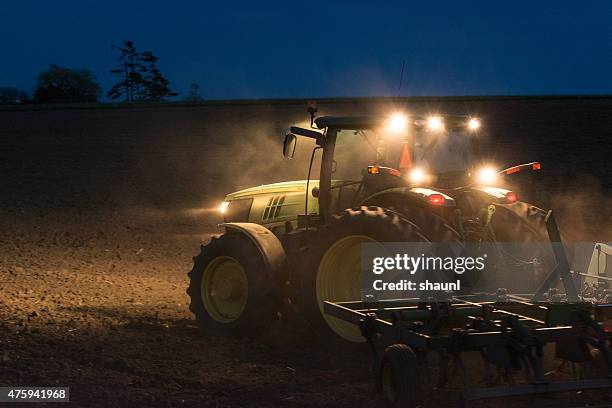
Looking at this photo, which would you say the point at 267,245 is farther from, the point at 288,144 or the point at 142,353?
the point at 142,353

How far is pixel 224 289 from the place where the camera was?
8188 millimetres

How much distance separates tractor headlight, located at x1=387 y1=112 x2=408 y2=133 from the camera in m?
7.77

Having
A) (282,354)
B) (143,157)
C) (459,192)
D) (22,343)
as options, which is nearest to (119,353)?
(22,343)

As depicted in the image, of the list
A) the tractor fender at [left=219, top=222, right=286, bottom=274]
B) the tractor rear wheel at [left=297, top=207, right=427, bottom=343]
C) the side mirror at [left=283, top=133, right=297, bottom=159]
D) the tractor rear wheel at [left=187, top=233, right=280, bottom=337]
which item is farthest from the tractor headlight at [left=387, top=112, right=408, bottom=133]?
the tractor rear wheel at [left=187, top=233, right=280, bottom=337]

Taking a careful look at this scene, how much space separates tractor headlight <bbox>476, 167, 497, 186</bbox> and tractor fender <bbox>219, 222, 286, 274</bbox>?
7.26ft

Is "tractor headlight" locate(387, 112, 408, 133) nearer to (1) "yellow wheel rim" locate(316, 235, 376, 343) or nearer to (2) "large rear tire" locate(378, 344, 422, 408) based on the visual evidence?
(1) "yellow wheel rim" locate(316, 235, 376, 343)

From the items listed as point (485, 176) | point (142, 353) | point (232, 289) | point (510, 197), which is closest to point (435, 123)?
point (485, 176)

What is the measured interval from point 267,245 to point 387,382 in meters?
2.53

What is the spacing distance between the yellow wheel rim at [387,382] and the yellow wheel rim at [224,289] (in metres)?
2.58

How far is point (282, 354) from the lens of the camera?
7332 mm

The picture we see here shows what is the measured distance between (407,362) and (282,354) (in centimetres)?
213

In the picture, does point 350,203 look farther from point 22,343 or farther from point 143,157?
point 143,157

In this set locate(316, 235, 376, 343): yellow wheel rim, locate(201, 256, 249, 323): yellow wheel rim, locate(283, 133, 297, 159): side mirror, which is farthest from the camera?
locate(201, 256, 249, 323): yellow wheel rim

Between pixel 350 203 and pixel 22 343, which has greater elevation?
pixel 350 203
